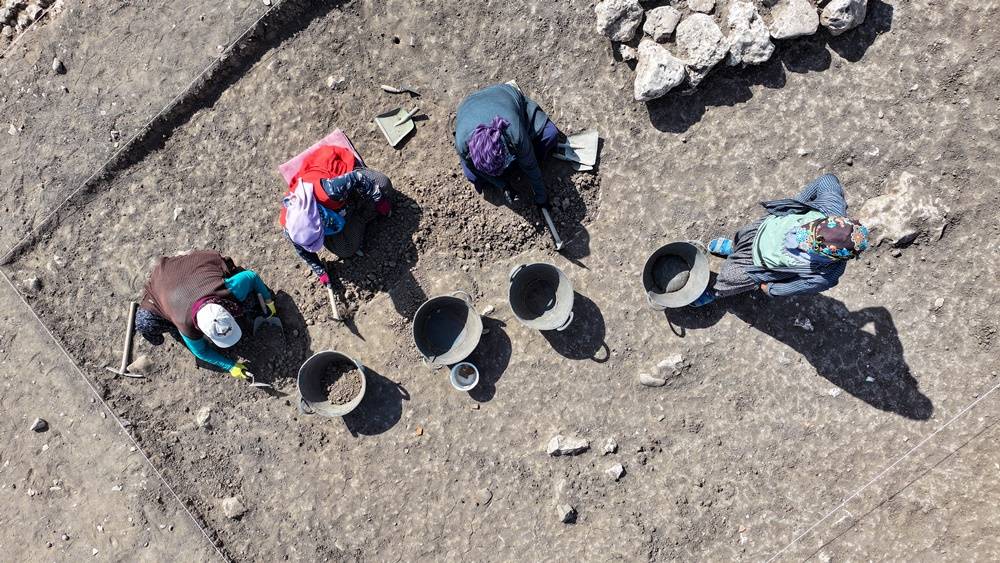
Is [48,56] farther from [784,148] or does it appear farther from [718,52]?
[784,148]

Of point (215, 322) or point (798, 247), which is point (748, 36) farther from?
point (215, 322)

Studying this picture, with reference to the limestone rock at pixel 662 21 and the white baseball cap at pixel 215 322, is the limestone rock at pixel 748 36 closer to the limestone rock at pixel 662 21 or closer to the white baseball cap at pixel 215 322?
the limestone rock at pixel 662 21

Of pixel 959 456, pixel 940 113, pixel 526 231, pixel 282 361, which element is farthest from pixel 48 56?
pixel 959 456

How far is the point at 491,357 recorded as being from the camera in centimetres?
447

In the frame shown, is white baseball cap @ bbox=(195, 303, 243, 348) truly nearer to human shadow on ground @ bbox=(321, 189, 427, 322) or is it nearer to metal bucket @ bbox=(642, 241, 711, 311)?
human shadow on ground @ bbox=(321, 189, 427, 322)

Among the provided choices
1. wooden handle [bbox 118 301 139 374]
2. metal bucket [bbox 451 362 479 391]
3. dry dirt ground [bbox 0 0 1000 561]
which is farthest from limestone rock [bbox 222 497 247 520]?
metal bucket [bbox 451 362 479 391]

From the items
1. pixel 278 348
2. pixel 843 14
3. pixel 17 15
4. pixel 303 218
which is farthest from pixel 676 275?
pixel 17 15

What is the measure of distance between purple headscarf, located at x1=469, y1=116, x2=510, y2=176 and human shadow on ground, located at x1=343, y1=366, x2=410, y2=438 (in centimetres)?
209

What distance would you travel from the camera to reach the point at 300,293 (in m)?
4.59

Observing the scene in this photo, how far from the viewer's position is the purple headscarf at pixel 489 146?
11.5 feet

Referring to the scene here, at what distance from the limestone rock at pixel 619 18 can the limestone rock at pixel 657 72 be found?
0.21 m

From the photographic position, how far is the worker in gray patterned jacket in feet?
9.86

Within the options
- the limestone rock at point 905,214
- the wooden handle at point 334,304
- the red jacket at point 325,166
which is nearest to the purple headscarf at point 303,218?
the red jacket at point 325,166

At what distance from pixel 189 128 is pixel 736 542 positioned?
5895 mm
